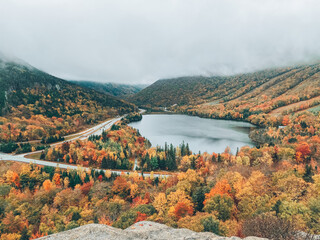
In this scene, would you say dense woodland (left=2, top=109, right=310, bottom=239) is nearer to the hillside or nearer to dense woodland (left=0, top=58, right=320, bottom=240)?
dense woodland (left=0, top=58, right=320, bottom=240)

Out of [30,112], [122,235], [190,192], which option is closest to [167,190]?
[190,192]

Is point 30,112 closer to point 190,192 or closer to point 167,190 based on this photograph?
point 167,190

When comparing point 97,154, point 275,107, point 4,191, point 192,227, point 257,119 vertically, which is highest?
point 275,107

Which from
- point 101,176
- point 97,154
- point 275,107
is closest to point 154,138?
point 97,154

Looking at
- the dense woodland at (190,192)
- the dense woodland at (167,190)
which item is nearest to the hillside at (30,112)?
the dense woodland at (167,190)

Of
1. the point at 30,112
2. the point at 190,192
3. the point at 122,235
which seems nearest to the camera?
the point at 122,235

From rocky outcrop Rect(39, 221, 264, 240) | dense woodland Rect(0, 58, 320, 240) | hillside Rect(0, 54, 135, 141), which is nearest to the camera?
rocky outcrop Rect(39, 221, 264, 240)

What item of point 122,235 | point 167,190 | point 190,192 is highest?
point 122,235

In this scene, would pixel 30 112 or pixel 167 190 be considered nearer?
pixel 167 190

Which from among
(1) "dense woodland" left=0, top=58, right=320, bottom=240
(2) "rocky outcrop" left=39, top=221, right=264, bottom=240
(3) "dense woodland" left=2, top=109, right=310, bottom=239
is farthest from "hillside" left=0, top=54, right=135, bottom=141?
(2) "rocky outcrop" left=39, top=221, right=264, bottom=240

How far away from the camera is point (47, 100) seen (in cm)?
18662

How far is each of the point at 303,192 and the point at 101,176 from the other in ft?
171

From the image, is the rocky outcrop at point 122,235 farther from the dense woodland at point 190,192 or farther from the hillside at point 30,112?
the hillside at point 30,112

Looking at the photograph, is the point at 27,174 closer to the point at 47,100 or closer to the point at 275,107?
the point at 47,100
